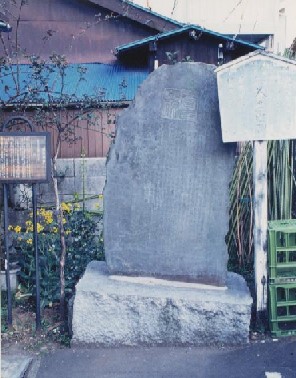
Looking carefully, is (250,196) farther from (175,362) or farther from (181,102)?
(175,362)

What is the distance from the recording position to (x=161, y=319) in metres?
4.93

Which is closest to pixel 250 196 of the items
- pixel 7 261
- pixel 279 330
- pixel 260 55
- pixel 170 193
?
pixel 170 193

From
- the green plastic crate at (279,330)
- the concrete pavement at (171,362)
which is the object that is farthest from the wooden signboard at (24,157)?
the green plastic crate at (279,330)

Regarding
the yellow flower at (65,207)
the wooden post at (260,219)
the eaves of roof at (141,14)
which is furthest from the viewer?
the eaves of roof at (141,14)

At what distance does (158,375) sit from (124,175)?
1.99 metres

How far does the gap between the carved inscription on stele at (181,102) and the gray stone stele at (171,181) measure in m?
0.01

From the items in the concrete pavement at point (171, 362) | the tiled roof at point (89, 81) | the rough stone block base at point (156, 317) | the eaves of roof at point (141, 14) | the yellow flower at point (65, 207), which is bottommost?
the concrete pavement at point (171, 362)

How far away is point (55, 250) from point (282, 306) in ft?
9.51

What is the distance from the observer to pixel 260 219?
5.09m

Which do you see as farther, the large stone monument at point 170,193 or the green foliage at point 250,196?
the green foliage at point 250,196

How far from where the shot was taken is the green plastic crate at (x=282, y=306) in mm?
5066

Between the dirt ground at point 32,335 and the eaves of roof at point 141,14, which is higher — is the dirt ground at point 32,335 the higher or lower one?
the lower one

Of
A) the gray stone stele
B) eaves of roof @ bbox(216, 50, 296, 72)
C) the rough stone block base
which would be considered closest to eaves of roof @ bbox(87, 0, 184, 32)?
the gray stone stele

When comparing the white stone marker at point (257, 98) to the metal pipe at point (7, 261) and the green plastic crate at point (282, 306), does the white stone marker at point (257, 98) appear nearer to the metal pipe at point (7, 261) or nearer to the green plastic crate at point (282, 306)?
the green plastic crate at point (282, 306)
